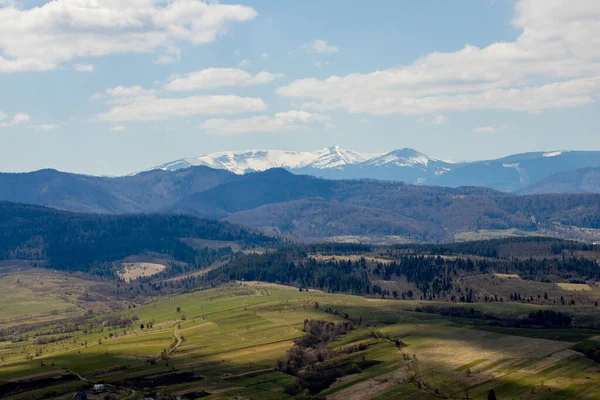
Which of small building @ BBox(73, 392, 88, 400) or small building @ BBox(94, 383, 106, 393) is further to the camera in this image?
small building @ BBox(94, 383, 106, 393)

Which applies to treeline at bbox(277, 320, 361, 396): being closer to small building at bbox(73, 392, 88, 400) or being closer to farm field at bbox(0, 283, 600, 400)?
farm field at bbox(0, 283, 600, 400)

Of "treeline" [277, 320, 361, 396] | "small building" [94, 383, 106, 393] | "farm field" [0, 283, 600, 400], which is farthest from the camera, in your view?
"small building" [94, 383, 106, 393]

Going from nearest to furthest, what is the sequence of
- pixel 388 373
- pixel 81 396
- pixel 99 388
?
pixel 81 396
pixel 99 388
pixel 388 373

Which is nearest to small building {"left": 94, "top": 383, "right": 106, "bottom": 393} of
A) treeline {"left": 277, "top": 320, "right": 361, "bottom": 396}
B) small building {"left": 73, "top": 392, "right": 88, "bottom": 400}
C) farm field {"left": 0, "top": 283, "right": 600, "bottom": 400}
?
farm field {"left": 0, "top": 283, "right": 600, "bottom": 400}

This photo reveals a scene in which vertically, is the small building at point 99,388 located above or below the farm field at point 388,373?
above

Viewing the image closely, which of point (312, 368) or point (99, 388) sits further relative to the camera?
point (312, 368)

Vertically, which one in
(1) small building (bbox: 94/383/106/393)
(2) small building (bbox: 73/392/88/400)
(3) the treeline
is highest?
(2) small building (bbox: 73/392/88/400)

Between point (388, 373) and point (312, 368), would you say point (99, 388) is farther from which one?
point (388, 373)

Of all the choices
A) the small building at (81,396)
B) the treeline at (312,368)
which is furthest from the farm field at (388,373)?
the small building at (81,396)

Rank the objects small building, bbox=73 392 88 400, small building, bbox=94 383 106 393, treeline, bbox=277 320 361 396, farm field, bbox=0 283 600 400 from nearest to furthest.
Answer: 1. farm field, bbox=0 283 600 400
2. small building, bbox=73 392 88 400
3. treeline, bbox=277 320 361 396
4. small building, bbox=94 383 106 393

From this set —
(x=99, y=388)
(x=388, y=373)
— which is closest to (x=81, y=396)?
(x=99, y=388)

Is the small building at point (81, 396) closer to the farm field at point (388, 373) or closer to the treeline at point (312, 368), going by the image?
the farm field at point (388, 373)

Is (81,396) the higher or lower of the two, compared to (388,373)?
higher

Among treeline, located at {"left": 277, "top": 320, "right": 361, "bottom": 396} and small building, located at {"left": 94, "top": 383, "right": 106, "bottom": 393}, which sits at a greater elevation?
small building, located at {"left": 94, "top": 383, "right": 106, "bottom": 393}
